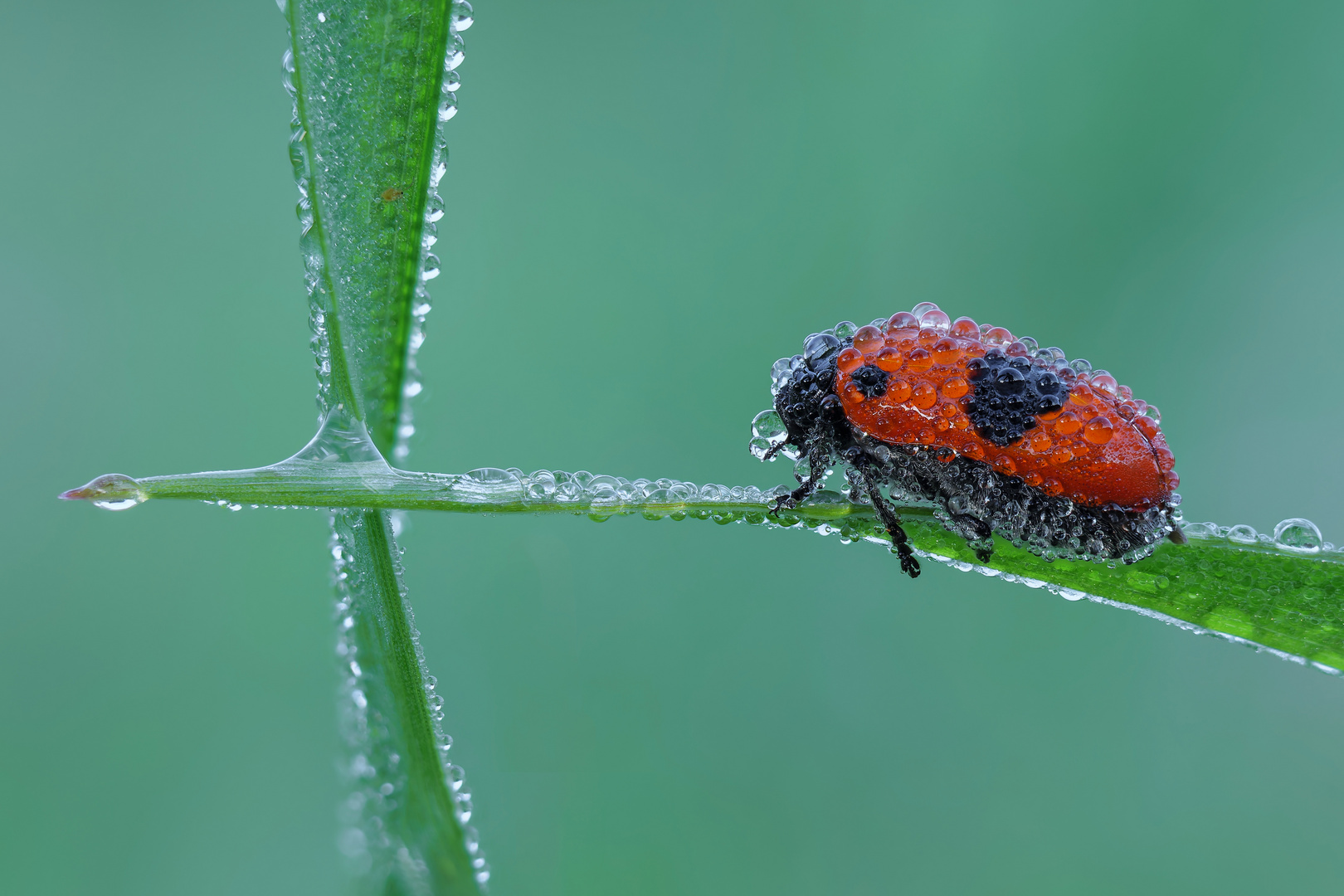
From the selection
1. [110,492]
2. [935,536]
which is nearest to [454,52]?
[110,492]

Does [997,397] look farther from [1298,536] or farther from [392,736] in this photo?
[392,736]

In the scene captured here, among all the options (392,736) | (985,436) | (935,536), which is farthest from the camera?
(985,436)

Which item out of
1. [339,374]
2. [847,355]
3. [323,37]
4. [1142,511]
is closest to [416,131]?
[323,37]

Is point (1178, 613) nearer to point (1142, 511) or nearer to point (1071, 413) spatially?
point (1142, 511)

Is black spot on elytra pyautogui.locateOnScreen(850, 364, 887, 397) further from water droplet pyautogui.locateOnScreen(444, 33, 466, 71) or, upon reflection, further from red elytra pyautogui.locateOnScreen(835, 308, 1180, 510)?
water droplet pyautogui.locateOnScreen(444, 33, 466, 71)

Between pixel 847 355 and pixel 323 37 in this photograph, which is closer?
pixel 323 37

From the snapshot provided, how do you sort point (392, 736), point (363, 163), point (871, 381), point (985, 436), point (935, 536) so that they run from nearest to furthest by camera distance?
1. point (363, 163)
2. point (392, 736)
3. point (935, 536)
4. point (985, 436)
5. point (871, 381)

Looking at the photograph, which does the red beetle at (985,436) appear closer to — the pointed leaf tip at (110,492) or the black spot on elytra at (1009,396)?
the black spot on elytra at (1009,396)
